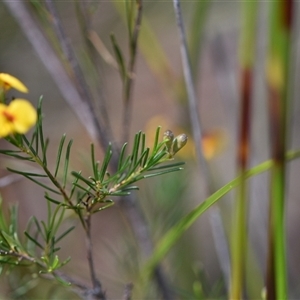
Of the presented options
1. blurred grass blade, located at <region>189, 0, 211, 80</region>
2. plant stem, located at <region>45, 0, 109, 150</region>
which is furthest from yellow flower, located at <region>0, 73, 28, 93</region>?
blurred grass blade, located at <region>189, 0, 211, 80</region>

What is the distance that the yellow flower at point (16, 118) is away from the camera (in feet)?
0.69

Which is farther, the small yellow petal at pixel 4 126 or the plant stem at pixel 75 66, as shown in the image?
the plant stem at pixel 75 66

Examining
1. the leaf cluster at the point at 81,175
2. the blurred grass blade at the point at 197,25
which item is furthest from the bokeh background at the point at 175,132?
the leaf cluster at the point at 81,175

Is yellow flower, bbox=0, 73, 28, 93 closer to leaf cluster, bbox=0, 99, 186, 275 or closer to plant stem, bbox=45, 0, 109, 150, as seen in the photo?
leaf cluster, bbox=0, 99, 186, 275

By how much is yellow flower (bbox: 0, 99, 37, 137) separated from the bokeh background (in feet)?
0.61

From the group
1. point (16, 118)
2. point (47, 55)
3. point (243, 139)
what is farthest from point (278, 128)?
point (47, 55)

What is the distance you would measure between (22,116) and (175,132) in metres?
0.37

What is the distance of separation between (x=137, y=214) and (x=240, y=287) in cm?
16

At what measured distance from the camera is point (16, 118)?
8.4 inches

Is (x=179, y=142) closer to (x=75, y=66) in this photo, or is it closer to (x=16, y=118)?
(x=16, y=118)

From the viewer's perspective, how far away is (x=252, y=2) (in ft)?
0.95

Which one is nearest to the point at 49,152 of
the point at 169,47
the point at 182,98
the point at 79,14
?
the point at 169,47

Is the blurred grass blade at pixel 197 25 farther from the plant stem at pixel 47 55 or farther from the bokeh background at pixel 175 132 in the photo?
the plant stem at pixel 47 55

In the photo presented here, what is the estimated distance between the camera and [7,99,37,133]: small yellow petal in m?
0.21
